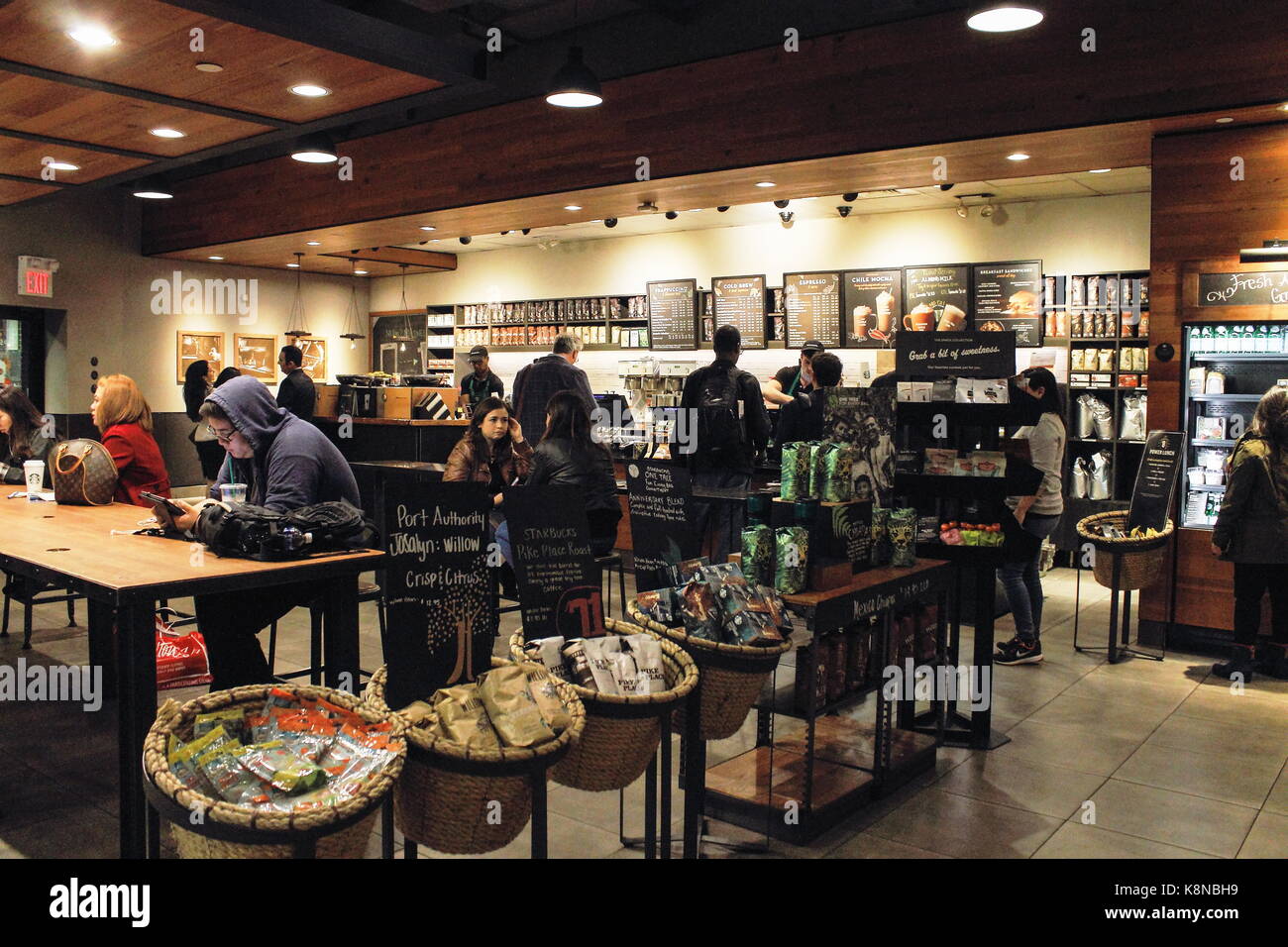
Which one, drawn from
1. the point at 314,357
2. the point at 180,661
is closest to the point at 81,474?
the point at 180,661

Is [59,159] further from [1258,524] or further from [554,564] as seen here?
[1258,524]

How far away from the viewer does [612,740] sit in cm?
260

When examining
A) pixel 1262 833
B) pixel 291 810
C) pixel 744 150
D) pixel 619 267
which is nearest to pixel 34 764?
pixel 291 810

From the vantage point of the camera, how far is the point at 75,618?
6594mm

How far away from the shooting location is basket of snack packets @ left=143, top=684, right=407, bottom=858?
2031 mm

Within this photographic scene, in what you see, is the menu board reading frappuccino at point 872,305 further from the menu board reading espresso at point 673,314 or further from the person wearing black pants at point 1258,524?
the person wearing black pants at point 1258,524

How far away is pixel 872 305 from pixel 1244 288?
4.48 m

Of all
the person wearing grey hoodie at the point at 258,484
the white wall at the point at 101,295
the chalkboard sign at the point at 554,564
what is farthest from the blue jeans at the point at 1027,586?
the white wall at the point at 101,295

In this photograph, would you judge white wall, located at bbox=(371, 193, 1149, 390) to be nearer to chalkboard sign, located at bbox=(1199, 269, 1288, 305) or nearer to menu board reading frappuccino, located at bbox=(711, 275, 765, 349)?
menu board reading frappuccino, located at bbox=(711, 275, 765, 349)

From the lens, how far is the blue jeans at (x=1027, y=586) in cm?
572

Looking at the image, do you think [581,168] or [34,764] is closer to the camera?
[34,764]

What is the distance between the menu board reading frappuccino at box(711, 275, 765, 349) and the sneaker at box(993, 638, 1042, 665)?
543 cm
